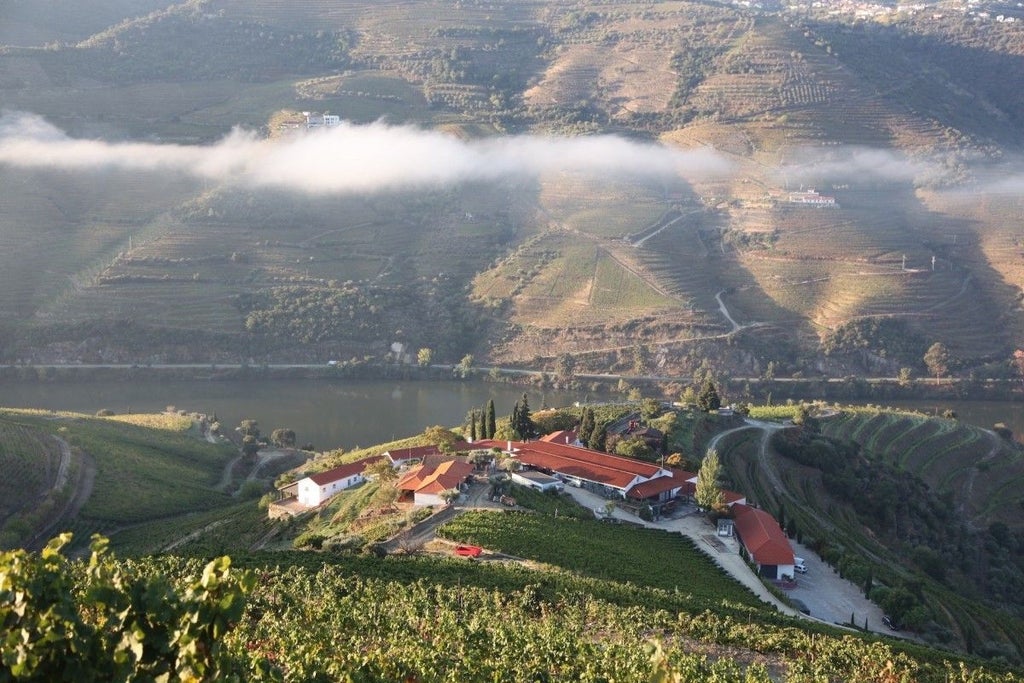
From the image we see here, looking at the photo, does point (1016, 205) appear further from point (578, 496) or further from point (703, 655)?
point (703, 655)

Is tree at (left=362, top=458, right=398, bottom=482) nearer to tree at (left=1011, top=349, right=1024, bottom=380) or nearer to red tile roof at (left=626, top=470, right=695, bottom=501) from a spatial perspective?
red tile roof at (left=626, top=470, right=695, bottom=501)

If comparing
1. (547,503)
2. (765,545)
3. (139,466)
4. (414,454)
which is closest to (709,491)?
(765,545)

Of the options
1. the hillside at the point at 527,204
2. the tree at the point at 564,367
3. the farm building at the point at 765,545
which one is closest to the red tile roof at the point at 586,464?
the farm building at the point at 765,545

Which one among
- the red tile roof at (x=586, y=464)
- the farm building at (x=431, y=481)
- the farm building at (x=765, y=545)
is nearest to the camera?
the farm building at (x=431, y=481)

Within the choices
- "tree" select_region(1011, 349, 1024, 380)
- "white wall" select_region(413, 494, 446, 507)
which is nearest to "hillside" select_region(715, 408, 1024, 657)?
"white wall" select_region(413, 494, 446, 507)

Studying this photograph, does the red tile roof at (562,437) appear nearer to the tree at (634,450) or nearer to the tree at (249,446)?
the tree at (634,450)

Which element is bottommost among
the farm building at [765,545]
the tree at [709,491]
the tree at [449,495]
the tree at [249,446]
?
the tree at [249,446]

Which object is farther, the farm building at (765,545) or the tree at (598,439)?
the tree at (598,439)
